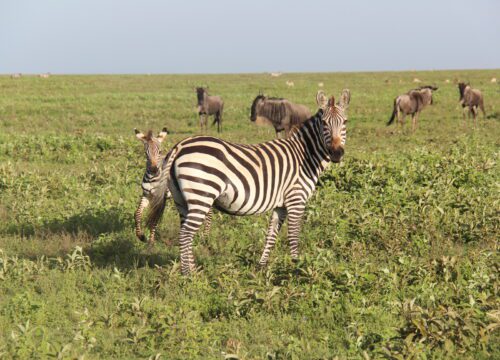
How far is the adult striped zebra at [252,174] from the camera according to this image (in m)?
7.28

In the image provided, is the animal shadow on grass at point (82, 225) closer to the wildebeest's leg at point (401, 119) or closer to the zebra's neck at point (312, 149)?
the zebra's neck at point (312, 149)

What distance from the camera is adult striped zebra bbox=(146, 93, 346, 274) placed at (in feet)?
23.9

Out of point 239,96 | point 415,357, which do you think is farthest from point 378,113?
point 415,357

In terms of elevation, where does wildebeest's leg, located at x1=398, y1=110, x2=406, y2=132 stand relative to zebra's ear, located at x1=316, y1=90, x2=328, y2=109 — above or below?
below

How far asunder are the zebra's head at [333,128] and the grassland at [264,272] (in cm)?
143

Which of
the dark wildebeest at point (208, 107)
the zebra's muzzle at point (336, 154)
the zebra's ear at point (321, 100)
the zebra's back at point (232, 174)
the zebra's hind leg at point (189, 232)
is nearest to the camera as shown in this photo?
the zebra's back at point (232, 174)

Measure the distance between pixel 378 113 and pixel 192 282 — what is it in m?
23.7

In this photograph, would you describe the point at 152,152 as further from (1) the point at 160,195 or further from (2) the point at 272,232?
(2) the point at 272,232

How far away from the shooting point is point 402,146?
1966 cm

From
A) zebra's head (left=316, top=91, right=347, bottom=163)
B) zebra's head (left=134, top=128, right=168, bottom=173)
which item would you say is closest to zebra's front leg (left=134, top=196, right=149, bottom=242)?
zebra's head (left=134, top=128, right=168, bottom=173)

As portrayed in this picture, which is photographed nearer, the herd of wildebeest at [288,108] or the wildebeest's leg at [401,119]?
the herd of wildebeest at [288,108]

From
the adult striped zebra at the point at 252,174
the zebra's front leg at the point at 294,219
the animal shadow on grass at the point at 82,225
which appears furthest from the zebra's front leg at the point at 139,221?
the zebra's front leg at the point at 294,219

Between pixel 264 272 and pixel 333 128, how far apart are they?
2.24m

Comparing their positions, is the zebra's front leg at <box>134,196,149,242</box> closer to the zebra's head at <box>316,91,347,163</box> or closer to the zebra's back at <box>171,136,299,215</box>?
the zebra's back at <box>171,136,299,215</box>
